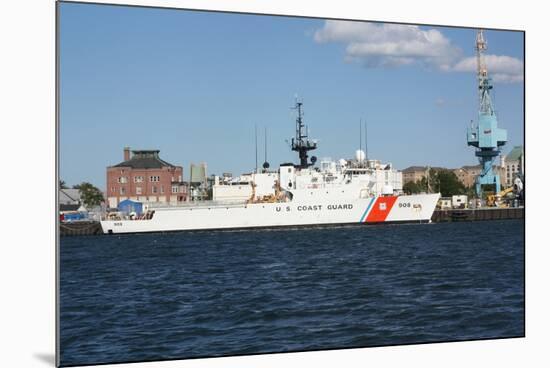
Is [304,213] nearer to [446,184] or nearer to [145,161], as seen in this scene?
[446,184]

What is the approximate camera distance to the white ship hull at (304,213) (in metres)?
15.0

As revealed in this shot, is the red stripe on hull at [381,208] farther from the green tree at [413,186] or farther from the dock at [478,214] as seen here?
the green tree at [413,186]

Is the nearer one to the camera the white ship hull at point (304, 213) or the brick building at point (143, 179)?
the brick building at point (143, 179)

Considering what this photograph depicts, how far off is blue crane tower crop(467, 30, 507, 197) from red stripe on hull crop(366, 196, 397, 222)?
8.26 meters

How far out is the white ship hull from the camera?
A: 15023mm

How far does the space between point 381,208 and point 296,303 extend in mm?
10076

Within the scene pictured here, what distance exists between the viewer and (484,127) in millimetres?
6801

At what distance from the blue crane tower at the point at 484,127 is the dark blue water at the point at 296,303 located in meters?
0.66

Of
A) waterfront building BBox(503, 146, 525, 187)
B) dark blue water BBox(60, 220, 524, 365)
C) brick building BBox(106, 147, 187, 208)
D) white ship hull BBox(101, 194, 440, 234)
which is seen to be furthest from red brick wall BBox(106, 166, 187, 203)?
waterfront building BBox(503, 146, 525, 187)

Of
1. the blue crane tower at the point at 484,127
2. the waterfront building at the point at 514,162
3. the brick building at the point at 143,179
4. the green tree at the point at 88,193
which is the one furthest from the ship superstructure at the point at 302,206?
the waterfront building at the point at 514,162

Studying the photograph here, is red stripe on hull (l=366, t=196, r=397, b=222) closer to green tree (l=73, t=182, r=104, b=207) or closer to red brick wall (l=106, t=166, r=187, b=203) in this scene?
red brick wall (l=106, t=166, r=187, b=203)

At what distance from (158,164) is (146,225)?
508cm

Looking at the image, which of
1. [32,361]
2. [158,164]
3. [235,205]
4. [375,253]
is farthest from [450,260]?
[235,205]

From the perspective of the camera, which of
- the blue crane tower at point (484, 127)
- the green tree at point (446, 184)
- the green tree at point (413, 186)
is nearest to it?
the blue crane tower at point (484, 127)
